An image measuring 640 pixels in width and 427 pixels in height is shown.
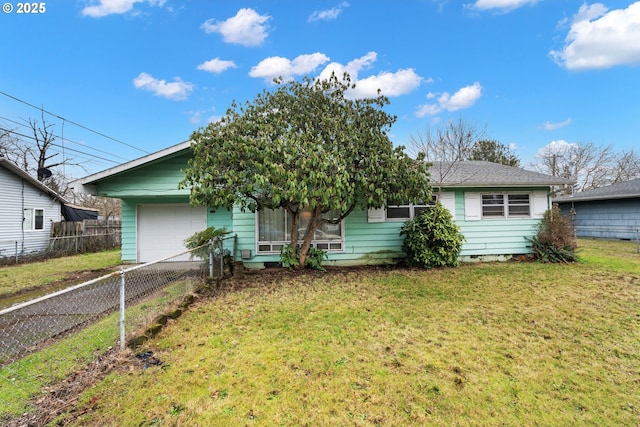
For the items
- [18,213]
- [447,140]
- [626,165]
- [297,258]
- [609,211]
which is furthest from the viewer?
[626,165]

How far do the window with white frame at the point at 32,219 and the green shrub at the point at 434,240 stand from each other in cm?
1721

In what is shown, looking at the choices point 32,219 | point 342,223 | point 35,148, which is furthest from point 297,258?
point 35,148

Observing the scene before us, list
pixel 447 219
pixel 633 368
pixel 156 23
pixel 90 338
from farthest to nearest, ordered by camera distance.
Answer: pixel 156 23
pixel 447 219
pixel 90 338
pixel 633 368

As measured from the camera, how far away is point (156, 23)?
11641 mm

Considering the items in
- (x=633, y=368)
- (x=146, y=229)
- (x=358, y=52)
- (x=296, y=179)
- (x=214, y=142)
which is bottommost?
(x=633, y=368)

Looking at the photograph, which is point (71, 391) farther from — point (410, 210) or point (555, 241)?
point (555, 241)

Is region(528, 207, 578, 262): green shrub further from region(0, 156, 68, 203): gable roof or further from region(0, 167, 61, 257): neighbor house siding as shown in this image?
region(0, 156, 68, 203): gable roof

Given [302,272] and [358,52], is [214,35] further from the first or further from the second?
[302,272]

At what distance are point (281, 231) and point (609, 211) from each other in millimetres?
18929

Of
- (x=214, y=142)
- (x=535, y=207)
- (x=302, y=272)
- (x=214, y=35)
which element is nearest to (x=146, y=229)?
(x=214, y=142)

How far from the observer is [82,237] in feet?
45.5

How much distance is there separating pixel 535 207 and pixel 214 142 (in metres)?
9.70

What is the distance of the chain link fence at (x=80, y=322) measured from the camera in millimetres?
2829

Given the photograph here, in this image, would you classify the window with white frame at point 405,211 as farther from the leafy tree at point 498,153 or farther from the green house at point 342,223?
the leafy tree at point 498,153
